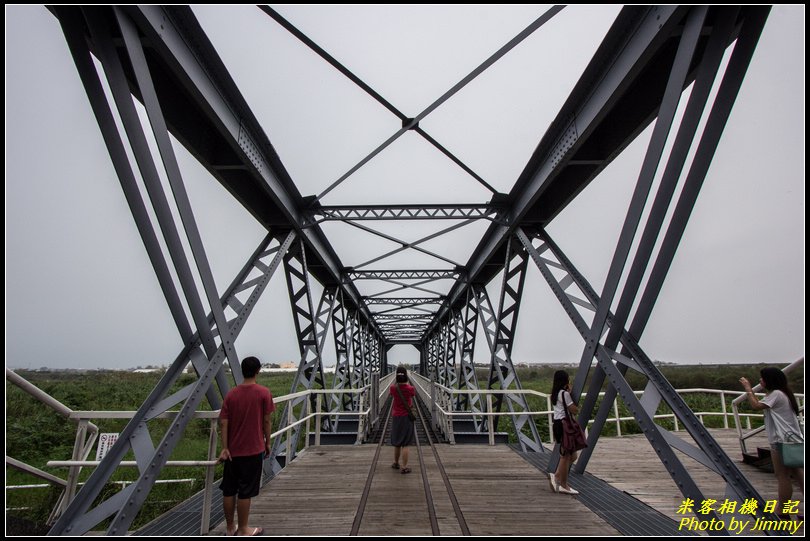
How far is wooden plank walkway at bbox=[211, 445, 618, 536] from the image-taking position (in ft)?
12.2

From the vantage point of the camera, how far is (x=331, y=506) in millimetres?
4332

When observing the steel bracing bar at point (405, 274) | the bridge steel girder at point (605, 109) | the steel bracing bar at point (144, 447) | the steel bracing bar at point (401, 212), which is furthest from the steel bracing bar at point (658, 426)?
the steel bracing bar at point (405, 274)

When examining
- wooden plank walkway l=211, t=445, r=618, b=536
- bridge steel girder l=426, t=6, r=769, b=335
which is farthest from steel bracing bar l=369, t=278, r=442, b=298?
wooden plank walkway l=211, t=445, r=618, b=536

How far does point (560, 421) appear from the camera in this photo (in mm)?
4746

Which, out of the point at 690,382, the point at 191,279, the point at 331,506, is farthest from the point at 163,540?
the point at 690,382

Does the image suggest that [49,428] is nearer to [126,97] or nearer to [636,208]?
[126,97]

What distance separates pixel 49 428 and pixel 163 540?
51.3 ft

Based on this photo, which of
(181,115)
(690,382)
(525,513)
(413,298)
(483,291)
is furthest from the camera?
(690,382)

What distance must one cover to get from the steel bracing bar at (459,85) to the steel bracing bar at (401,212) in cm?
103

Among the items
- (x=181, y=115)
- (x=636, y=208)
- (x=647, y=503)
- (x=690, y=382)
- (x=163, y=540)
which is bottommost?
(x=690, y=382)

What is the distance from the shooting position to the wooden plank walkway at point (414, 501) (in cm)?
373

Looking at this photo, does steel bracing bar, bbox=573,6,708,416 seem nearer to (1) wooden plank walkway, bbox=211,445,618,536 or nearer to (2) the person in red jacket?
(1) wooden plank walkway, bbox=211,445,618,536

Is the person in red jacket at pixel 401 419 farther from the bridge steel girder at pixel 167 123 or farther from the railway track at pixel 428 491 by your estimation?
the bridge steel girder at pixel 167 123

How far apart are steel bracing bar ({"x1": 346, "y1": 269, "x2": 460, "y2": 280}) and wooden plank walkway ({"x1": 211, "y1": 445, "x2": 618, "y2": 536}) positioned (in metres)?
5.80
